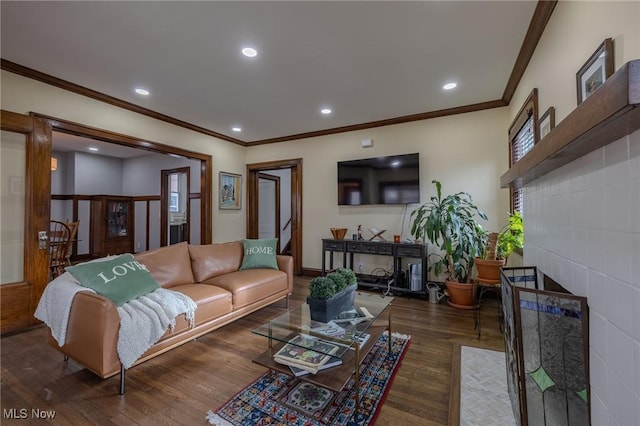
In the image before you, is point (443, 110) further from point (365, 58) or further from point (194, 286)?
point (194, 286)

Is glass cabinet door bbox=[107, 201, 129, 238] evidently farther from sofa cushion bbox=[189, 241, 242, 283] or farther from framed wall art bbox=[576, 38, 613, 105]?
framed wall art bbox=[576, 38, 613, 105]

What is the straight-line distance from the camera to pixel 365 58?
8.87ft

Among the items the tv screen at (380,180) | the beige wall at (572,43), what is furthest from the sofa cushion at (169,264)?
the beige wall at (572,43)

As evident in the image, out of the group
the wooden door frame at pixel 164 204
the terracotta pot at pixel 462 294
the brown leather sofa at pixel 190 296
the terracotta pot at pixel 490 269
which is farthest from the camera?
the wooden door frame at pixel 164 204

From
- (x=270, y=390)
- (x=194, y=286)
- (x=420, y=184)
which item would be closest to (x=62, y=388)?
(x=194, y=286)

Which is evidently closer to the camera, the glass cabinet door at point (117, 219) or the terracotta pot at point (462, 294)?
the terracotta pot at point (462, 294)

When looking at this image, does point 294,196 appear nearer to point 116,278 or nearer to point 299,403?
point 116,278

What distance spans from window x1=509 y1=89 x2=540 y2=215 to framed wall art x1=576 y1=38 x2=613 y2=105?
833 mm

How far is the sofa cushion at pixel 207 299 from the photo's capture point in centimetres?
248

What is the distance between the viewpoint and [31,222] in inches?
115

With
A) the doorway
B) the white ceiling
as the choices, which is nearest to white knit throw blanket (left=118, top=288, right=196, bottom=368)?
the white ceiling

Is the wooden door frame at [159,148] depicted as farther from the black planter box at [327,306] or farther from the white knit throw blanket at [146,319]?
the black planter box at [327,306]

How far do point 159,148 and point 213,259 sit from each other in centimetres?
219

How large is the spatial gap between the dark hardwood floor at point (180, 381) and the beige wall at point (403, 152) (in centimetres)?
188
